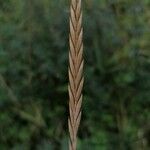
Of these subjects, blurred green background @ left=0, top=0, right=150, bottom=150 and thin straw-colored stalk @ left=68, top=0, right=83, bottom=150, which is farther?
blurred green background @ left=0, top=0, right=150, bottom=150

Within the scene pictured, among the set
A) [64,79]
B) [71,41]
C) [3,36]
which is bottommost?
[64,79]

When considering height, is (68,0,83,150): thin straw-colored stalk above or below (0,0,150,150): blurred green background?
above

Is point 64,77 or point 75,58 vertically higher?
point 75,58

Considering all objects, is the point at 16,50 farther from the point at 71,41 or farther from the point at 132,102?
the point at 71,41

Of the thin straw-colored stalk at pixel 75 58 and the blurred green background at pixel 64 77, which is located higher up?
the thin straw-colored stalk at pixel 75 58

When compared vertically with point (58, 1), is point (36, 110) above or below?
below

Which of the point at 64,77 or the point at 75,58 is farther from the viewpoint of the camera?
the point at 64,77

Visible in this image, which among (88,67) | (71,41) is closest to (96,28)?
(88,67)

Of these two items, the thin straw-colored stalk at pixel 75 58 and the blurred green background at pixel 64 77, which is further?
the blurred green background at pixel 64 77
